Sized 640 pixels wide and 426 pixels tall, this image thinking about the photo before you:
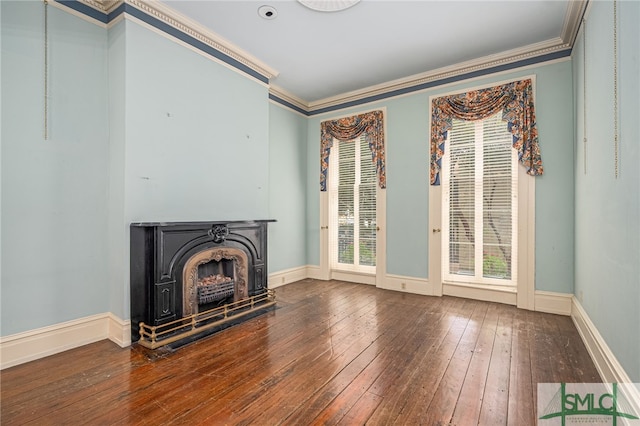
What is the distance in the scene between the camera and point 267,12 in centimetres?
298

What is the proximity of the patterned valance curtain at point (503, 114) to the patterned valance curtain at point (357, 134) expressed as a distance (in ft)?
2.57

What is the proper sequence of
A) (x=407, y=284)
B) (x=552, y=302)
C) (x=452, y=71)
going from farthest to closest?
1. (x=407, y=284)
2. (x=452, y=71)
3. (x=552, y=302)

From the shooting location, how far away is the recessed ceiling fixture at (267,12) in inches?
115

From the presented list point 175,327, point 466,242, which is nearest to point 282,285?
point 175,327

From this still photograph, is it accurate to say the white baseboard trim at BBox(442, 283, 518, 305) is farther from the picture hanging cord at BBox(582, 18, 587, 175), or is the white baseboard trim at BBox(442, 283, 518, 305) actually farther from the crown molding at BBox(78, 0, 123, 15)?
the crown molding at BBox(78, 0, 123, 15)

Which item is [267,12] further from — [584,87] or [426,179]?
[584,87]

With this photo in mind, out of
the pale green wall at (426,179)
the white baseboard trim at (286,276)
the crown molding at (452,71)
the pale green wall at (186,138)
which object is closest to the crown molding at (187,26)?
the pale green wall at (186,138)

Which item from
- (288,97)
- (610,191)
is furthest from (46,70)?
(610,191)

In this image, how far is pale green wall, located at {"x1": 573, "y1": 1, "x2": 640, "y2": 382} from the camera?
162 centimetres

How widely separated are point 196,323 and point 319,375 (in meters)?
1.40

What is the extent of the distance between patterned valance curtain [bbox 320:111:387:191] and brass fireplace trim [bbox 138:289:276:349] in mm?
2484

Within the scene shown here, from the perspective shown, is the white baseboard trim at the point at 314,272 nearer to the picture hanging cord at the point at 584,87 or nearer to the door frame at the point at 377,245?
the door frame at the point at 377,245

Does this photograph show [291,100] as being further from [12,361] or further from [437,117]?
[12,361]

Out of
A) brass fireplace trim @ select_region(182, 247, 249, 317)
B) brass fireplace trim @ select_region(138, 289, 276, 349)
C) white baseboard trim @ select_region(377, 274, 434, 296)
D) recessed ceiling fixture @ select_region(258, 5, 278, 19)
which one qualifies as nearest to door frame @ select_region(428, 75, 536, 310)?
white baseboard trim @ select_region(377, 274, 434, 296)
